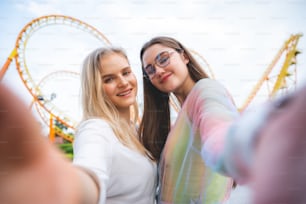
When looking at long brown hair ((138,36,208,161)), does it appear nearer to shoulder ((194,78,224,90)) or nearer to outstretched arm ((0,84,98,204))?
shoulder ((194,78,224,90))

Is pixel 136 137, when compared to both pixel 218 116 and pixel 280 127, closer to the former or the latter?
pixel 218 116

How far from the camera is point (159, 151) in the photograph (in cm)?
53

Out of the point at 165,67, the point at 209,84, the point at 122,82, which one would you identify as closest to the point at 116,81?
the point at 122,82

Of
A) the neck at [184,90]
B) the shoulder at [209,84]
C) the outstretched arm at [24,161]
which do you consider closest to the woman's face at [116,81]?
the neck at [184,90]

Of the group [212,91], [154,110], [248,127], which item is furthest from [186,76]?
[248,127]

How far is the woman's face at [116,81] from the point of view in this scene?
55 centimetres

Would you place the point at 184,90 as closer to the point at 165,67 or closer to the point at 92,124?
the point at 165,67

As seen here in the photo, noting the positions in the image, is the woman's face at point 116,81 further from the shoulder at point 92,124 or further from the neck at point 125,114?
the shoulder at point 92,124

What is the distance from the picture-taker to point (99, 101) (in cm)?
53

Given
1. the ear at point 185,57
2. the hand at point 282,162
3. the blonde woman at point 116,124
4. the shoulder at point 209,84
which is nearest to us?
the hand at point 282,162

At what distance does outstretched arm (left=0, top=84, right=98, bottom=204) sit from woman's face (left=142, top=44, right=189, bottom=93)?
0.39 m

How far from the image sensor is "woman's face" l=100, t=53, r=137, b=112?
552mm

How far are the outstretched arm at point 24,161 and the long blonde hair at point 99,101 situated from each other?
38 cm

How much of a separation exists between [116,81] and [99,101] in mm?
53
